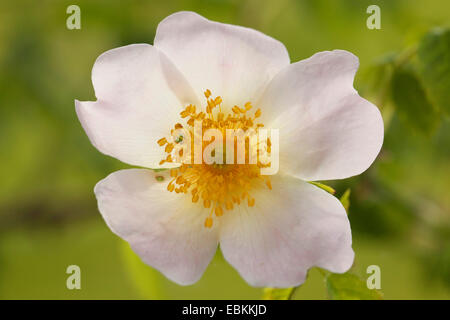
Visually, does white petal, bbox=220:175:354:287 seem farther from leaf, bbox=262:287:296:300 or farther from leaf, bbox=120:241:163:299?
leaf, bbox=120:241:163:299

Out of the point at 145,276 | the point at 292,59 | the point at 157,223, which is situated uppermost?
the point at 292,59

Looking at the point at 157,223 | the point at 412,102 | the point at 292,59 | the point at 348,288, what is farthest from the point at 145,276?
the point at 292,59

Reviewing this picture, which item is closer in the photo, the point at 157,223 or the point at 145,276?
the point at 157,223

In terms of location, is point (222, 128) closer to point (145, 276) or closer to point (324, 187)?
point (324, 187)

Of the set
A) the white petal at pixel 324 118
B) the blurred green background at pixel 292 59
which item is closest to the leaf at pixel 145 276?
the blurred green background at pixel 292 59

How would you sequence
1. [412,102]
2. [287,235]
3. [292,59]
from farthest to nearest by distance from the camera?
1. [292,59]
2. [412,102]
3. [287,235]

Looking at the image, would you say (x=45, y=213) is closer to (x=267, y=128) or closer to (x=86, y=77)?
(x=86, y=77)

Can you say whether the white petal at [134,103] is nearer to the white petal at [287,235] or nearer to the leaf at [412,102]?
the white petal at [287,235]

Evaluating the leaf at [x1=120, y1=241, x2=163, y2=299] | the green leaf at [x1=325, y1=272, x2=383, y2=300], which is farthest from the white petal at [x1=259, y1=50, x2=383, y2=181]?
the leaf at [x1=120, y1=241, x2=163, y2=299]
